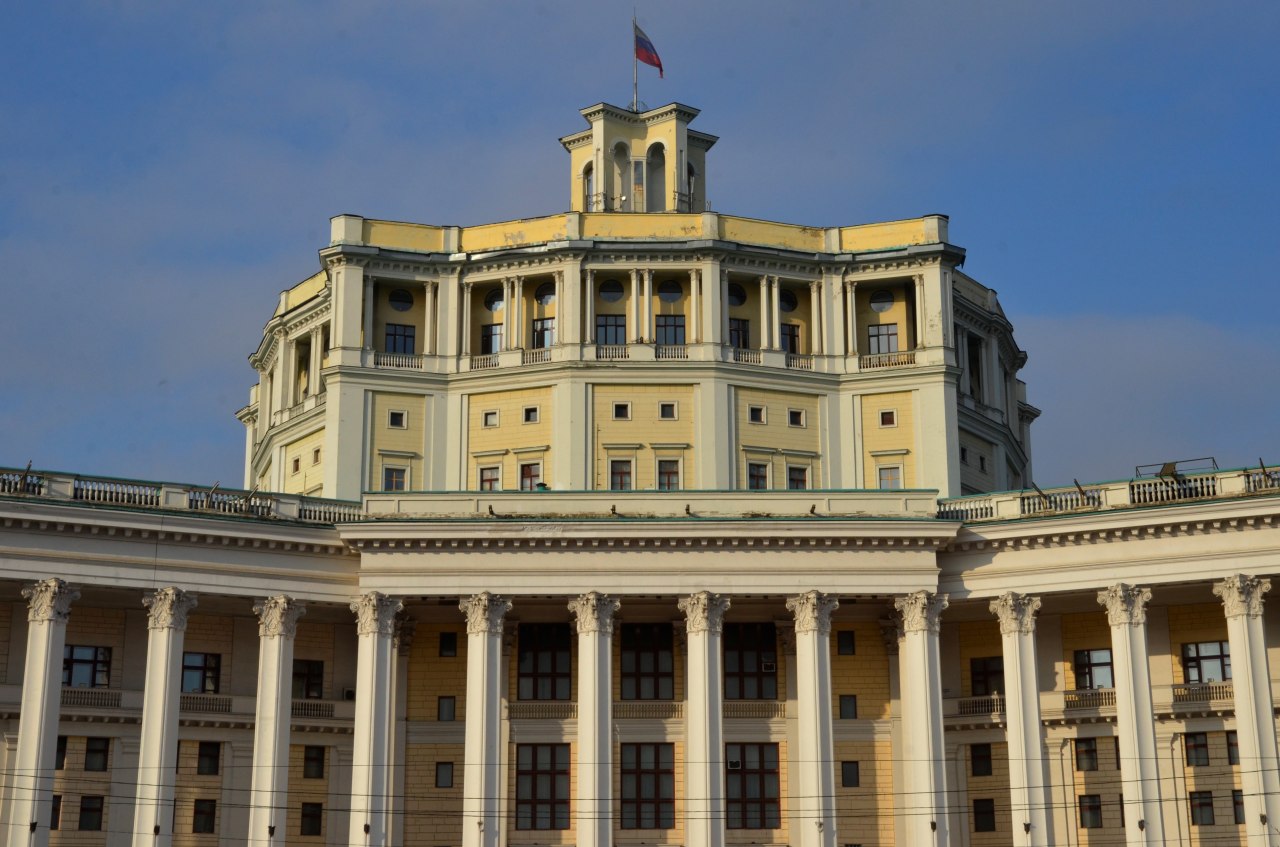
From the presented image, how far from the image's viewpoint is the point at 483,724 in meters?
70.5

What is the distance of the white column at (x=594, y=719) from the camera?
69500 millimetres

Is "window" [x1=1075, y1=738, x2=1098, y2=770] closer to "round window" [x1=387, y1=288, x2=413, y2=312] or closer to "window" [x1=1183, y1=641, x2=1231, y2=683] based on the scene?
"window" [x1=1183, y1=641, x2=1231, y2=683]

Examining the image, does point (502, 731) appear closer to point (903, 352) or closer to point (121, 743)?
point (121, 743)

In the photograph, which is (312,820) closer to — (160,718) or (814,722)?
(160,718)

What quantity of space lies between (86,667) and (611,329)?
28069mm

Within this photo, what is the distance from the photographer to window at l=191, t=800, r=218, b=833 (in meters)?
73.4

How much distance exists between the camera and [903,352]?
8631 cm

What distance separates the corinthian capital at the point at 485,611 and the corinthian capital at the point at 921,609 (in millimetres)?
15389

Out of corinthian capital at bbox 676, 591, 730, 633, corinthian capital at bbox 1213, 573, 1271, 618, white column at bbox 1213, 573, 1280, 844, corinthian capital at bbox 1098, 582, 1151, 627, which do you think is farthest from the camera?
corinthian capital at bbox 676, 591, 730, 633

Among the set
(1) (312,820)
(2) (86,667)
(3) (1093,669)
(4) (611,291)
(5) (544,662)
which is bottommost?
(1) (312,820)

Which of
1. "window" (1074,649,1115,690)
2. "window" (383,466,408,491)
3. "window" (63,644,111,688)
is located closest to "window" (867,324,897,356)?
"window" (1074,649,1115,690)

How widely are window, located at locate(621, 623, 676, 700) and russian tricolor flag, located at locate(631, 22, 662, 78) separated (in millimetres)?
32242

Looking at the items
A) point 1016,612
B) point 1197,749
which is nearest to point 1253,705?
A: point 1197,749

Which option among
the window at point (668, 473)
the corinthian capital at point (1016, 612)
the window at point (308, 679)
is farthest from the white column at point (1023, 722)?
the window at point (308, 679)
